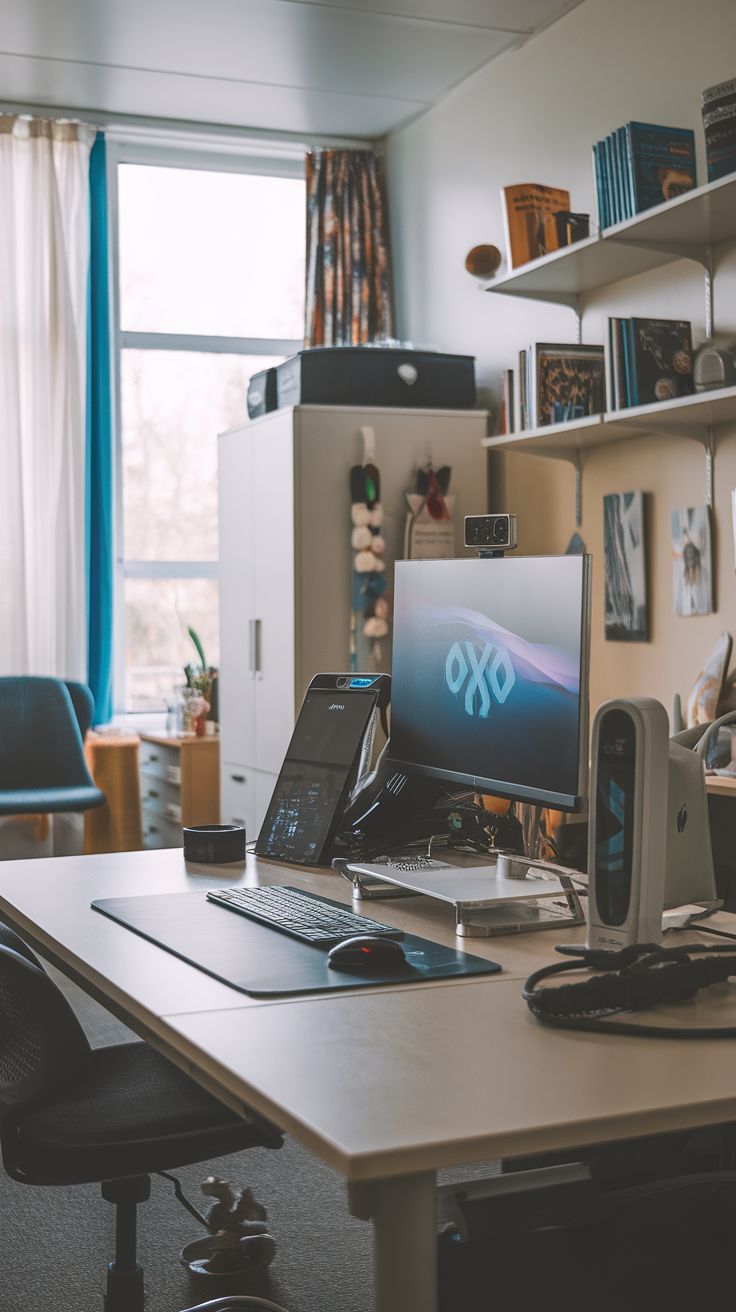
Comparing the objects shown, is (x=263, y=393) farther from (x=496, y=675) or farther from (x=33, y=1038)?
(x=33, y=1038)

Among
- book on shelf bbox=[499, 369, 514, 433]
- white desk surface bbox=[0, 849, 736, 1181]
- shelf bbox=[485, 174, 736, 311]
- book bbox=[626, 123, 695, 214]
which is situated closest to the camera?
white desk surface bbox=[0, 849, 736, 1181]

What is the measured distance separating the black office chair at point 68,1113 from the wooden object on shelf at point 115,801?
2.86m

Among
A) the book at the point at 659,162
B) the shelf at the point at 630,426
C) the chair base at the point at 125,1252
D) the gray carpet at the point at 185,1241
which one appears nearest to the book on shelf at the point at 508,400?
the shelf at the point at 630,426

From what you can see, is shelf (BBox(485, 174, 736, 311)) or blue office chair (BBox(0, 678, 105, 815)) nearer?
shelf (BBox(485, 174, 736, 311))

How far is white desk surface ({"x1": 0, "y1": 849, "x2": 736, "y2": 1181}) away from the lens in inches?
35.6

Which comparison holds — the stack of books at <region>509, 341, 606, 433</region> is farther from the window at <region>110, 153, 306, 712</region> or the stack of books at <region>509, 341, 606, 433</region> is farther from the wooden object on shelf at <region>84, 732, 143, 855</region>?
the window at <region>110, 153, 306, 712</region>

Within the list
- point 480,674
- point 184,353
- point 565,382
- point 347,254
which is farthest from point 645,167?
point 184,353

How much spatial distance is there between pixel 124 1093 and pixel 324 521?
8.16 ft

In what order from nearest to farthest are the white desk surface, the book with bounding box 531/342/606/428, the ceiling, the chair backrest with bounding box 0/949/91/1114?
the white desk surface, the chair backrest with bounding box 0/949/91/1114, the book with bounding box 531/342/606/428, the ceiling

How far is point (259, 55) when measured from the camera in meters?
4.16

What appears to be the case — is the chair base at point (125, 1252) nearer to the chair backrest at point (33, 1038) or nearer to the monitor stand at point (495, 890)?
the chair backrest at point (33, 1038)

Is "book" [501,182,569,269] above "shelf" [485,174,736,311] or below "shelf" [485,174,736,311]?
above

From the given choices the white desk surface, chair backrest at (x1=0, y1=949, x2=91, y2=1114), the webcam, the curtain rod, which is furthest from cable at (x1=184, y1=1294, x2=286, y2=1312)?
the curtain rod

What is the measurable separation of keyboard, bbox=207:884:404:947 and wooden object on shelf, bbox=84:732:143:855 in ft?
9.11
